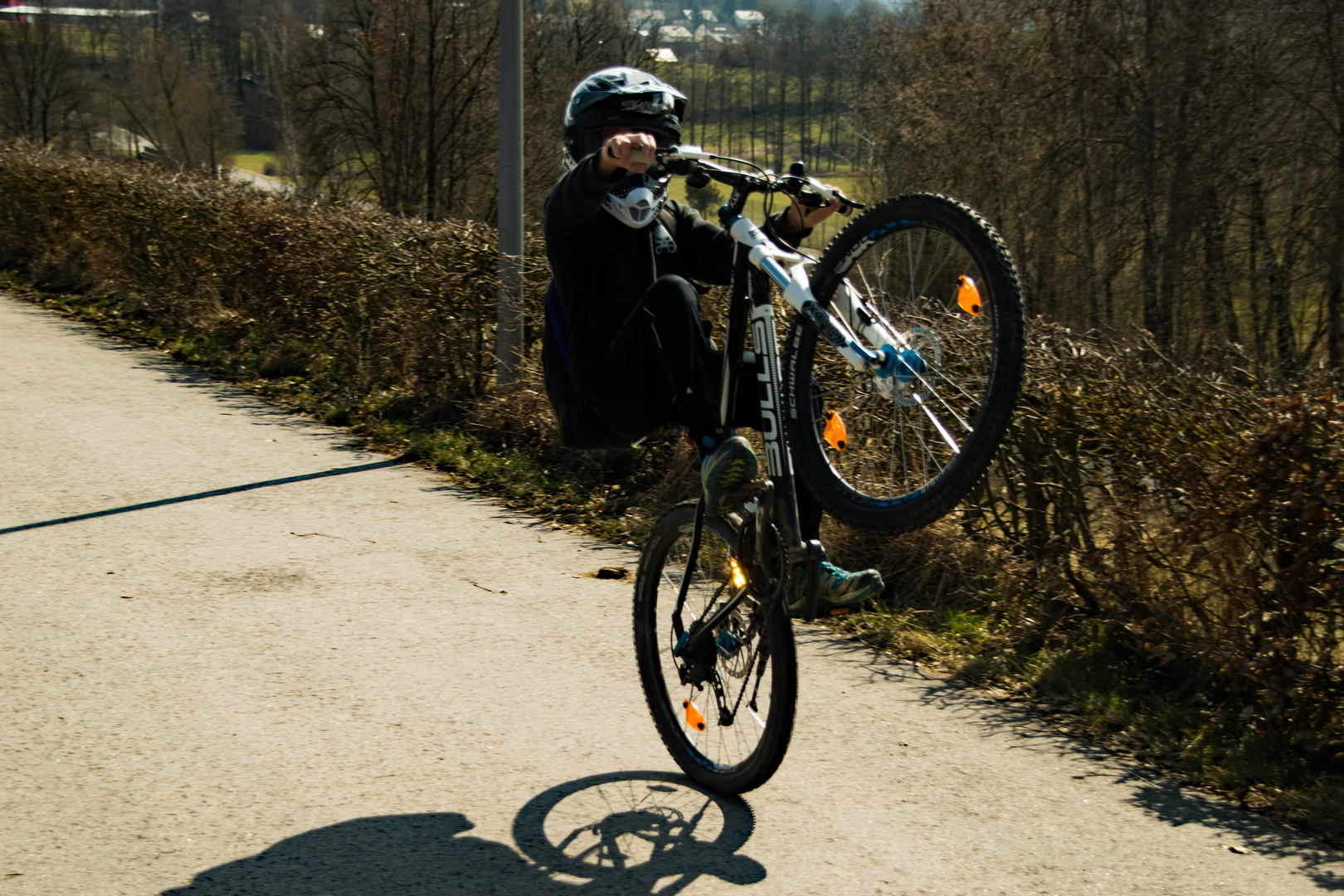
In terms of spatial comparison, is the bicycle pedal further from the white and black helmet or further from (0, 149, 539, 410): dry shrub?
(0, 149, 539, 410): dry shrub

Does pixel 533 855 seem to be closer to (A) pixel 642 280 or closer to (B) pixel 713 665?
(B) pixel 713 665

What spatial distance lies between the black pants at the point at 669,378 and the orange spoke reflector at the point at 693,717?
76cm

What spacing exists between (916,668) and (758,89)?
53.2 meters

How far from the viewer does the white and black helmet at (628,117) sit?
12.3 ft

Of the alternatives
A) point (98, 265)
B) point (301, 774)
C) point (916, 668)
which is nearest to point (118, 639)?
point (301, 774)

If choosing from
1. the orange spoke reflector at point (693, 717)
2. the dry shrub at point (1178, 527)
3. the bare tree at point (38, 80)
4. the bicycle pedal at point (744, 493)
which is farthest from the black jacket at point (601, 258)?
the bare tree at point (38, 80)

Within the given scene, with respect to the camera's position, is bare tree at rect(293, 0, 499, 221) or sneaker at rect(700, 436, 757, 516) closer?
sneaker at rect(700, 436, 757, 516)

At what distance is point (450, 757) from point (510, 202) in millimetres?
5628

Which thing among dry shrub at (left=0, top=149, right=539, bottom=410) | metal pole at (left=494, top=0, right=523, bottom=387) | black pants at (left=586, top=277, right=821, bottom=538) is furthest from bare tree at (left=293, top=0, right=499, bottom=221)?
black pants at (left=586, top=277, right=821, bottom=538)

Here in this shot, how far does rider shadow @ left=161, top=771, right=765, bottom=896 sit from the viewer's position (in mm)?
3316

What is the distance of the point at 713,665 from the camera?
3.88m

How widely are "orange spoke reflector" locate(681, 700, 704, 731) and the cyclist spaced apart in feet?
2.53

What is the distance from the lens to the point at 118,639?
512cm

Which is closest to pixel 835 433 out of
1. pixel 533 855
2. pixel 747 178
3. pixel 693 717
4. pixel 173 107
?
pixel 747 178
